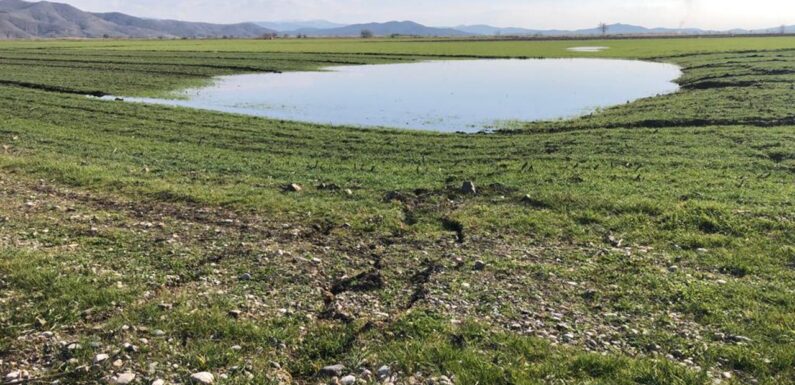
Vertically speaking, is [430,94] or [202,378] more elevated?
[430,94]

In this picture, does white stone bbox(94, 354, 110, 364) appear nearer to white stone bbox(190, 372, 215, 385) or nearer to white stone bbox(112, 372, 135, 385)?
white stone bbox(112, 372, 135, 385)

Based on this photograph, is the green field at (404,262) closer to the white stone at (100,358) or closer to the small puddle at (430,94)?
the white stone at (100,358)

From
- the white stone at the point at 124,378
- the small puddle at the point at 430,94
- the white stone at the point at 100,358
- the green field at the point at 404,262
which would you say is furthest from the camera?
the small puddle at the point at 430,94

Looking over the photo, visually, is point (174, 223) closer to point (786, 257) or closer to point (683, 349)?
point (683, 349)

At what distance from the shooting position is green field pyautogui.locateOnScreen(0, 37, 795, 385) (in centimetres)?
728

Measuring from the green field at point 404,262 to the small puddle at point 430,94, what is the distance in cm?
1263

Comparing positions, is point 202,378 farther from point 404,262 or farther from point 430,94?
point 430,94

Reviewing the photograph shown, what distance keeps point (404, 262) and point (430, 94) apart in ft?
120

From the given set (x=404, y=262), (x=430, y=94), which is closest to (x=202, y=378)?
(x=404, y=262)

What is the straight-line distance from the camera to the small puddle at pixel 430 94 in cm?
3469

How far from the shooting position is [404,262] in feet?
35.0

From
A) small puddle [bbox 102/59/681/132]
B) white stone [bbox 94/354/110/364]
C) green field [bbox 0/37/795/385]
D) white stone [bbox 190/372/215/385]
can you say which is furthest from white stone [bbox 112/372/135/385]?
small puddle [bbox 102/59/681/132]

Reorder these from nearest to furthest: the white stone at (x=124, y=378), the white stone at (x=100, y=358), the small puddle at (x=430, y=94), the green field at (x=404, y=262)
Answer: the white stone at (x=124, y=378) → the white stone at (x=100, y=358) → the green field at (x=404, y=262) → the small puddle at (x=430, y=94)

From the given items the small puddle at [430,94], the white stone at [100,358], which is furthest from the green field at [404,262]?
the small puddle at [430,94]
